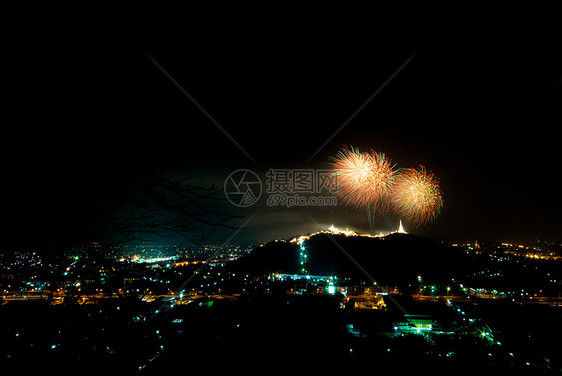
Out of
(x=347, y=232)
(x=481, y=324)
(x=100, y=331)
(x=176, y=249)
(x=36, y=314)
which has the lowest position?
(x=481, y=324)

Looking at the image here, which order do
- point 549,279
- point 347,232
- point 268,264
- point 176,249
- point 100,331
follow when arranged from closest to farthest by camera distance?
point 176,249 < point 100,331 < point 549,279 < point 268,264 < point 347,232

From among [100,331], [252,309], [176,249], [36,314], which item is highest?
[176,249]

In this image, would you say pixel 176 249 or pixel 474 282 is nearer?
pixel 176 249

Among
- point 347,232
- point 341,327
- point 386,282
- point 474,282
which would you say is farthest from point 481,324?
point 347,232

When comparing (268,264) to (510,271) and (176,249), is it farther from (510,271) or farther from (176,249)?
(176,249)

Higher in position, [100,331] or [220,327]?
[100,331]

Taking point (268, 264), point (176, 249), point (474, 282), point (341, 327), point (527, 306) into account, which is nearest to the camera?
point (176, 249)

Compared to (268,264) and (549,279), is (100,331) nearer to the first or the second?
(268,264)

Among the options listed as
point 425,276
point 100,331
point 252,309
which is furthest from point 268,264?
point 100,331

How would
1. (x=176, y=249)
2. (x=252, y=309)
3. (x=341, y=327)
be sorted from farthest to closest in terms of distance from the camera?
1. (x=252, y=309)
2. (x=341, y=327)
3. (x=176, y=249)
